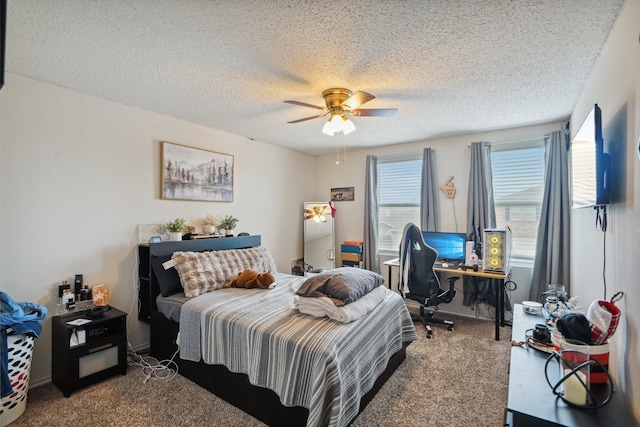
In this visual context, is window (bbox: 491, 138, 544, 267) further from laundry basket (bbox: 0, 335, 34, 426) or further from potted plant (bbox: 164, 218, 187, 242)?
laundry basket (bbox: 0, 335, 34, 426)

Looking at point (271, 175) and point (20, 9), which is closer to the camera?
point (20, 9)

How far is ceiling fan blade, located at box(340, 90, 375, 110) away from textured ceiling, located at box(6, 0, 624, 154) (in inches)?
6.4

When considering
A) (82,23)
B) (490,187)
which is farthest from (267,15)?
(490,187)

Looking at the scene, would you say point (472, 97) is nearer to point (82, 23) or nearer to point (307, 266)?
point (82, 23)

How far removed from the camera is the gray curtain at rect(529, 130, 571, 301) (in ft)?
10.5

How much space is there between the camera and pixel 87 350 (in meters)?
2.24

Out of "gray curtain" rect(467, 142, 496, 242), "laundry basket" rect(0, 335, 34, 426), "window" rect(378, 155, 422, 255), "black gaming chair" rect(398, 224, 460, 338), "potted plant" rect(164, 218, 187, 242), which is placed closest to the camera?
"laundry basket" rect(0, 335, 34, 426)

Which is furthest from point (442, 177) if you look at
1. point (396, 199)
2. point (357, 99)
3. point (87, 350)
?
point (87, 350)

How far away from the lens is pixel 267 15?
154 centimetres

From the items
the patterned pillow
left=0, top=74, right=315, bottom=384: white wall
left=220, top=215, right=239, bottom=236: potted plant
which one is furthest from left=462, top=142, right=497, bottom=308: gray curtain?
left=0, top=74, right=315, bottom=384: white wall

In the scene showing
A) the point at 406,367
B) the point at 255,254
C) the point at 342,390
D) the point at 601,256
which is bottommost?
the point at 406,367

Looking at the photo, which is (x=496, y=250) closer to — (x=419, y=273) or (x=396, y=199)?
(x=419, y=273)

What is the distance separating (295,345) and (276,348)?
0.48ft

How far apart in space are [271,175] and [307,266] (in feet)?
5.34
